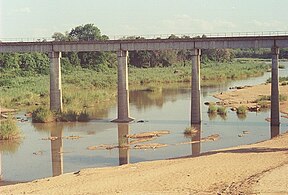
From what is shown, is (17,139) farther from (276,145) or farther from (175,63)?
(175,63)

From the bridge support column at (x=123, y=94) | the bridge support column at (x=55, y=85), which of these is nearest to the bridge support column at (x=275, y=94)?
the bridge support column at (x=123, y=94)

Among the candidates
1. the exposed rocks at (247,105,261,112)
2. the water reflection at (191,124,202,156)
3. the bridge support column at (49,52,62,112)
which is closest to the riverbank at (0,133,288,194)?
the water reflection at (191,124,202,156)

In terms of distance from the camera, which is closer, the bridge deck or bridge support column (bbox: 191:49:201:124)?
the bridge deck

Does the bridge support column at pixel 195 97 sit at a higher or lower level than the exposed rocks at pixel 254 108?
higher

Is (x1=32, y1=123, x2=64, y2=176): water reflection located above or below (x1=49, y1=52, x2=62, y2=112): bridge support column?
below

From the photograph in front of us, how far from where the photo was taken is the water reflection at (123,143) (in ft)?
101

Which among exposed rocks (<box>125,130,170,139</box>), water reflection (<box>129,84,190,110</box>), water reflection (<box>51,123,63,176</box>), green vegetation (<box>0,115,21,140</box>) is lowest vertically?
water reflection (<box>51,123,63,176</box>)

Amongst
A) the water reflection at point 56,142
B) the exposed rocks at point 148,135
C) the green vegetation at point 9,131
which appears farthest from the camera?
the exposed rocks at point 148,135

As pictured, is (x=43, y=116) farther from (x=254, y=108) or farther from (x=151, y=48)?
(x=254, y=108)

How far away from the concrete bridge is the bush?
1074mm

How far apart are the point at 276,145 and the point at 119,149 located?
904 cm

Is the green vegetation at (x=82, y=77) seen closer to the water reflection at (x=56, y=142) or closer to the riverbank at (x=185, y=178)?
the water reflection at (x=56, y=142)

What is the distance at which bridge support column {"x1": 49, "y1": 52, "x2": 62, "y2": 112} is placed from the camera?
4622cm

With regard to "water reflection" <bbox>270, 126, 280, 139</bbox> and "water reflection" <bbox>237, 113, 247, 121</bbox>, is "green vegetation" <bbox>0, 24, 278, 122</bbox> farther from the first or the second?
"water reflection" <bbox>270, 126, 280, 139</bbox>
